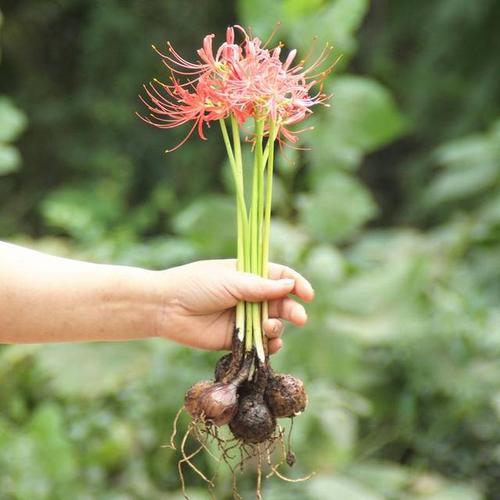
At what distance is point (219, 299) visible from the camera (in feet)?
5.27

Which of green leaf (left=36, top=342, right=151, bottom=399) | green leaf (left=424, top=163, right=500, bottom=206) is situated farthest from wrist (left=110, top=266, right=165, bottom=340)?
Result: green leaf (left=424, top=163, right=500, bottom=206)

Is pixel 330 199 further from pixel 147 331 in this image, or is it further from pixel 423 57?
pixel 423 57

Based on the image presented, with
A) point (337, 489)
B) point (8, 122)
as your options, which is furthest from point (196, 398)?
point (8, 122)

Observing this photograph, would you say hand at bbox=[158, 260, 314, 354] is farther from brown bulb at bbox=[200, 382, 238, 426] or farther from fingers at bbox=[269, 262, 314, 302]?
brown bulb at bbox=[200, 382, 238, 426]

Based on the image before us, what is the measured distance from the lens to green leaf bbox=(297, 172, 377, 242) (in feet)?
12.2

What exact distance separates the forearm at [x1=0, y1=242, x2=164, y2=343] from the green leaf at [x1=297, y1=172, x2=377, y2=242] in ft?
6.75

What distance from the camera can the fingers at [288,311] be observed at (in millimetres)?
1635

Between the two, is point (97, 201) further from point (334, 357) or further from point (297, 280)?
point (297, 280)

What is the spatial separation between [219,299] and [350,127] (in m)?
2.38

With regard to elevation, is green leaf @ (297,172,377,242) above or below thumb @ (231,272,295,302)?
above

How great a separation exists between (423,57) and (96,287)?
18.0ft

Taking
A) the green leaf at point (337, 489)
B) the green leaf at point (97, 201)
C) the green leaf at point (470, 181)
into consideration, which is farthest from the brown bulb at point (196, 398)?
the green leaf at point (97, 201)

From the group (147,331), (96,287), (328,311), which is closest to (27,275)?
(96,287)

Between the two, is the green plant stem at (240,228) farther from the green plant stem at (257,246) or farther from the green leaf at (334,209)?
the green leaf at (334,209)
